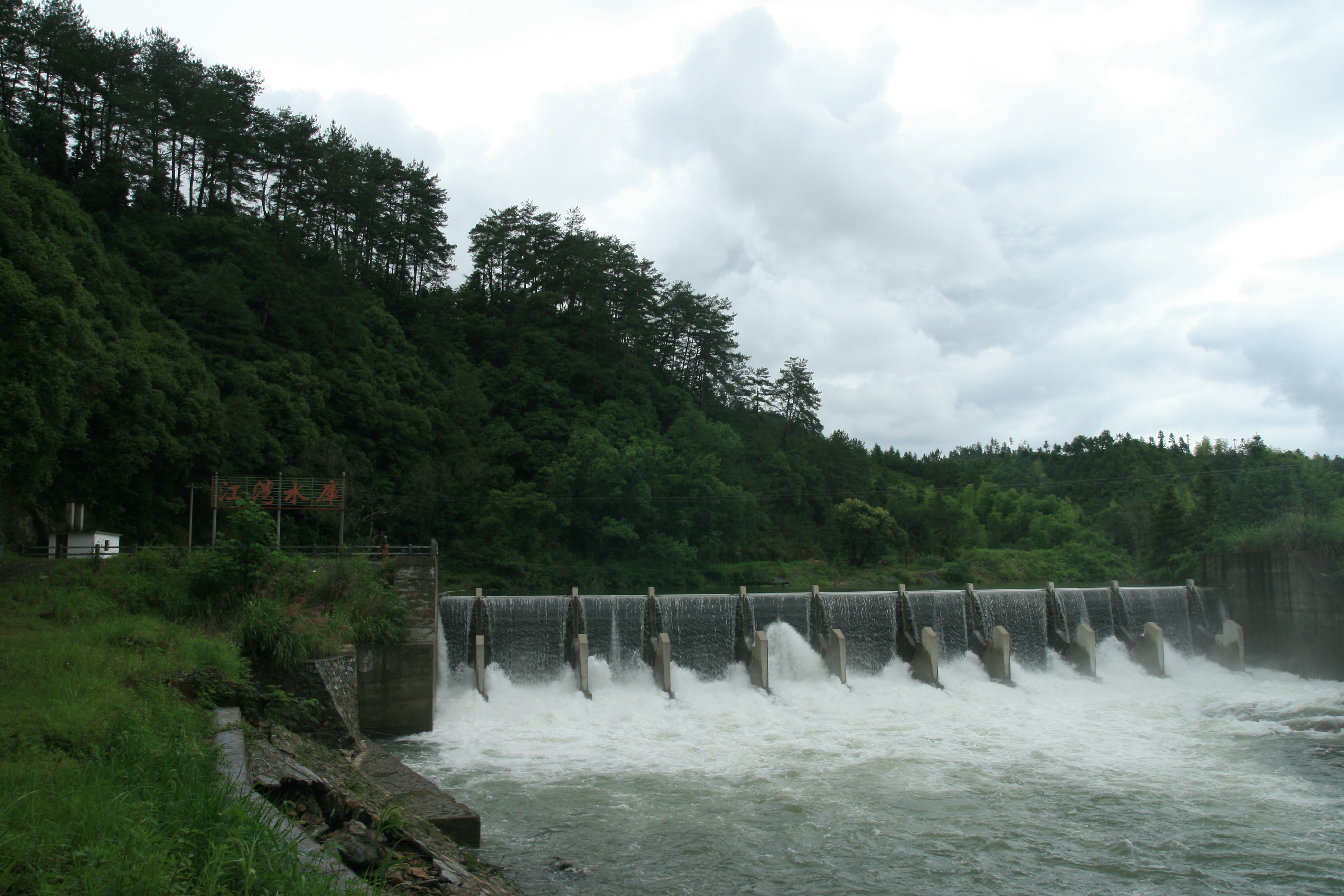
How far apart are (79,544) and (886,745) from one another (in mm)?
19585

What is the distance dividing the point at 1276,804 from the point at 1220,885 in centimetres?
386

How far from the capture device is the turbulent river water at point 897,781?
27.6 feet

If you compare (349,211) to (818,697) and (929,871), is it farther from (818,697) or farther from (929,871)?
(929,871)

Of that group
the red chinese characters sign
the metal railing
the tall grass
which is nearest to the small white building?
the metal railing

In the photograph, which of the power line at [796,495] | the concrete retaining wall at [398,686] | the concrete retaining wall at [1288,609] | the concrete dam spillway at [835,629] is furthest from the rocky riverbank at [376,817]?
the power line at [796,495]

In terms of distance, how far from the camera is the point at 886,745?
1397 cm

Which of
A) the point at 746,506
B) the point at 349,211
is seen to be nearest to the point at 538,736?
the point at 746,506

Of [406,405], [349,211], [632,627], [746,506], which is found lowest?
[632,627]

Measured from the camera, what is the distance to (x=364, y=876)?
14.9 feet

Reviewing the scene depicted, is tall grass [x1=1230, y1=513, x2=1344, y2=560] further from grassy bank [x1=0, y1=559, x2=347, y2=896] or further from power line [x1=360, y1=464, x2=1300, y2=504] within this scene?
grassy bank [x1=0, y1=559, x2=347, y2=896]

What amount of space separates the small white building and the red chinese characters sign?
261 cm

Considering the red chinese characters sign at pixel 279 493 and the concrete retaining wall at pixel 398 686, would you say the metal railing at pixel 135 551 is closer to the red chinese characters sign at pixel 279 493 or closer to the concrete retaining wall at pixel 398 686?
the red chinese characters sign at pixel 279 493

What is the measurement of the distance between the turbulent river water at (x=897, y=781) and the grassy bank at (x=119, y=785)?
3691 millimetres

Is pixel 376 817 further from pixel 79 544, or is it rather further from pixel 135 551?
pixel 79 544
